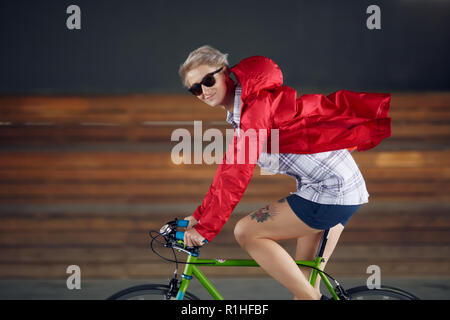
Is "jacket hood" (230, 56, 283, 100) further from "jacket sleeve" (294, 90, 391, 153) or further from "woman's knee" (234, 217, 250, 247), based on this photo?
"woman's knee" (234, 217, 250, 247)

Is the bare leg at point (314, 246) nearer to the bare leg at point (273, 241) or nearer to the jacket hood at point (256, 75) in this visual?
the bare leg at point (273, 241)

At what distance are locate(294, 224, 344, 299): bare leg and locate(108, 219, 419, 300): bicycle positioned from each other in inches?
1.3

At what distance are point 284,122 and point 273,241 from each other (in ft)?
1.95

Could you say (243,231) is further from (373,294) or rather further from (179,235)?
(373,294)

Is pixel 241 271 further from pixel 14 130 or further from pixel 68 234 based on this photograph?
pixel 14 130

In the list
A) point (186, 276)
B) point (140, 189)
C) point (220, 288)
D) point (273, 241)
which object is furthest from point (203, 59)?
point (220, 288)

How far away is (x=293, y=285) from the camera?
2.29 meters

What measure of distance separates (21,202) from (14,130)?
0.74 m

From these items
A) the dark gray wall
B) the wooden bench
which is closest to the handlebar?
the wooden bench

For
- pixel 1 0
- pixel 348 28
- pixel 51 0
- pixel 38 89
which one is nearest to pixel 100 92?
pixel 38 89

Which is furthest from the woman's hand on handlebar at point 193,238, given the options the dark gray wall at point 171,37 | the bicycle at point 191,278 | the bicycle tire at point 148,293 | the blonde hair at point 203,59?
the dark gray wall at point 171,37

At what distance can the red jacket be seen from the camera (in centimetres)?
212

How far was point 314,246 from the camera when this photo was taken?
2.54 m

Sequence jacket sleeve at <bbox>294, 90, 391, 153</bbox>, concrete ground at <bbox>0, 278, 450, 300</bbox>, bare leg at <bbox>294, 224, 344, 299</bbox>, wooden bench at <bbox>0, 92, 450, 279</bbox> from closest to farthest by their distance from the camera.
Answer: jacket sleeve at <bbox>294, 90, 391, 153</bbox>
bare leg at <bbox>294, 224, 344, 299</bbox>
concrete ground at <bbox>0, 278, 450, 300</bbox>
wooden bench at <bbox>0, 92, 450, 279</bbox>
